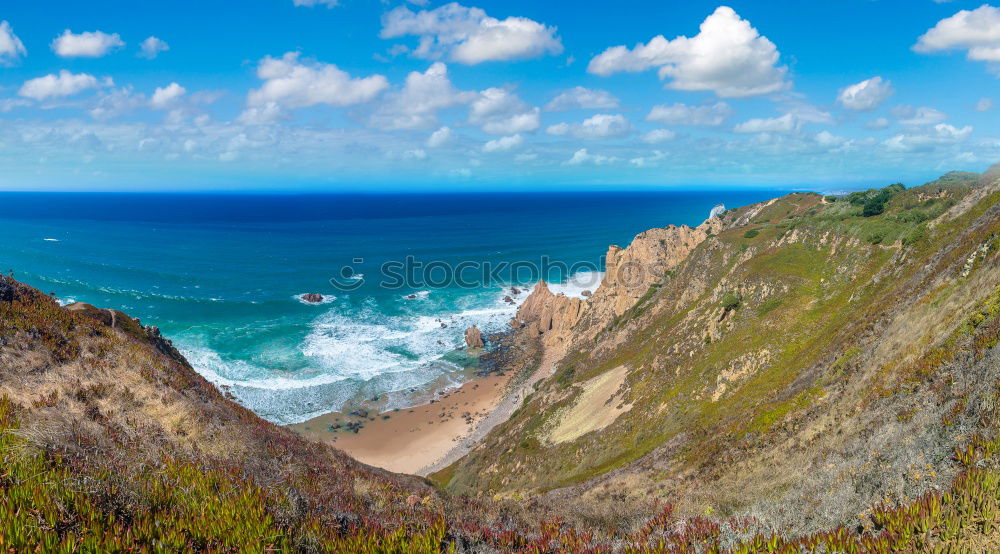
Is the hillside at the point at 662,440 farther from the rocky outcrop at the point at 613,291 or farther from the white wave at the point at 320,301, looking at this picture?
the white wave at the point at 320,301

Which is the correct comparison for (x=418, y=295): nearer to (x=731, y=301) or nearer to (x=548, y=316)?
(x=548, y=316)

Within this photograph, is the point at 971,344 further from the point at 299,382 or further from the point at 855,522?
the point at 299,382

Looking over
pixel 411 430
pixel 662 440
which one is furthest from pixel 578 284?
pixel 662 440

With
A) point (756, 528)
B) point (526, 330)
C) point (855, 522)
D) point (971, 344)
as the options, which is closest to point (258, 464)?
point (756, 528)

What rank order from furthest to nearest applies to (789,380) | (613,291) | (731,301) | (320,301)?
(320,301), (613,291), (731,301), (789,380)

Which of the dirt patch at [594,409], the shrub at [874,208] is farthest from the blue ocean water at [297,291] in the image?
the shrub at [874,208]

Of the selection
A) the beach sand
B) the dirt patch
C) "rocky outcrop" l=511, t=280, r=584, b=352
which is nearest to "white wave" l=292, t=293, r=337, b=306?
"rocky outcrop" l=511, t=280, r=584, b=352
